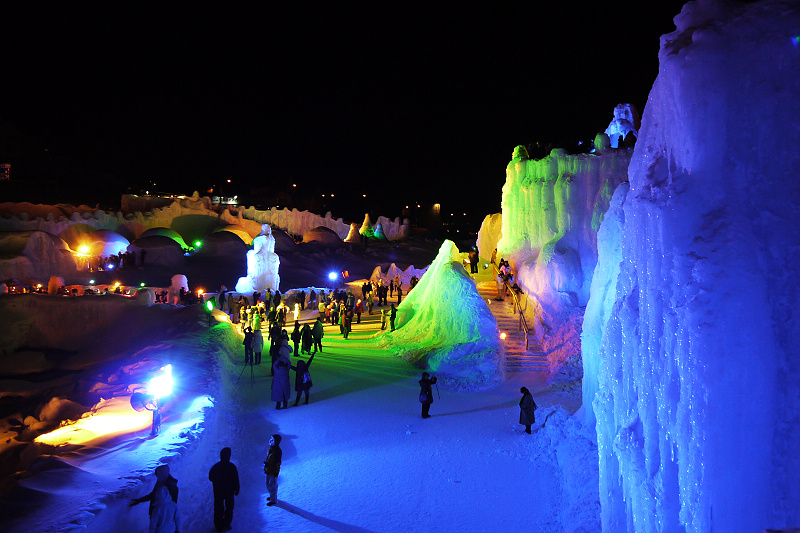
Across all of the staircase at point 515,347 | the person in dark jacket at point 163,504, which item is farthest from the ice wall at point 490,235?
the person in dark jacket at point 163,504

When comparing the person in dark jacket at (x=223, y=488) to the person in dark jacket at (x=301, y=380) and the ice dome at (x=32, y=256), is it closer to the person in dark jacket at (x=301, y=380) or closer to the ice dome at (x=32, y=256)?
the person in dark jacket at (x=301, y=380)

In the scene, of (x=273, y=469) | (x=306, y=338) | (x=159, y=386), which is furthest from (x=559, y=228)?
(x=159, y=386)

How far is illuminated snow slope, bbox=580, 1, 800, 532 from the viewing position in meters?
3.71

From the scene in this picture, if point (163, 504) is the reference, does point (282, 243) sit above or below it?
above

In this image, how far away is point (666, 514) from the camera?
404 cm

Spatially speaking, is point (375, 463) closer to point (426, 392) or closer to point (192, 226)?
point (426, 392)

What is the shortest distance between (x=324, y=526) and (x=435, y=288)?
34.9 ft

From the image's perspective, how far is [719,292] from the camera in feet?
12.7

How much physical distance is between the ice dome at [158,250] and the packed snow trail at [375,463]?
74.5ft

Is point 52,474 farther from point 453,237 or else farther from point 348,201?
point 348,201

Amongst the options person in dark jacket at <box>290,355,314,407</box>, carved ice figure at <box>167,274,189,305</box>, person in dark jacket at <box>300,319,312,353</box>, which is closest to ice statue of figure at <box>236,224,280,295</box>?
carved ice figure at <box>167,274,189,305</box>

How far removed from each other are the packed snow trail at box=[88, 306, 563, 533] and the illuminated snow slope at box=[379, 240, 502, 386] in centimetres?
110

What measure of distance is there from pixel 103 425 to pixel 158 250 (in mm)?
26734

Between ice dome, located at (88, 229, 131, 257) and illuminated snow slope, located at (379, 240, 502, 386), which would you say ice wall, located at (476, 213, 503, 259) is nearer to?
illuminated snow slope, located at (379, 240, 502, 386)
